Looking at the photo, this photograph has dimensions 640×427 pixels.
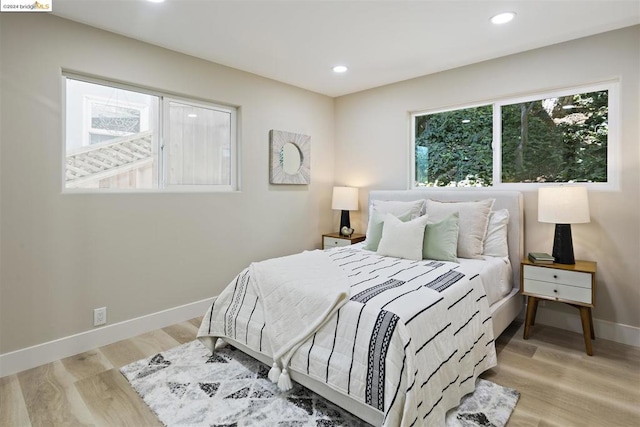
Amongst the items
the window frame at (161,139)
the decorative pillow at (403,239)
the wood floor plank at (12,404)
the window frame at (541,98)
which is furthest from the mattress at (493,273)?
the wood floor plank at (12,404)

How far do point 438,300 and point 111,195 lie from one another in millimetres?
2546

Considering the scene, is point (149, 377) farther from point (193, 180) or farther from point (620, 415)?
point (620, 415)

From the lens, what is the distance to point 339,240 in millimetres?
4129

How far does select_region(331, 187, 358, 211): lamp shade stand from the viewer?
4.27 metres

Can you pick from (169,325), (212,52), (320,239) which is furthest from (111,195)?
(320,239)

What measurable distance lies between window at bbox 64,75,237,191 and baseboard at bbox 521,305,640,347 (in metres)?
3.25

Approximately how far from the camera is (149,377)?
7.27 ft

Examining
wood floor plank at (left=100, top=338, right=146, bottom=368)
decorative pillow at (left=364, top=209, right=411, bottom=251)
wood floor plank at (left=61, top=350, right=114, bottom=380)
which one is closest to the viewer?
wood floor plank at (left=61, top=350, right=114, bottom=380)

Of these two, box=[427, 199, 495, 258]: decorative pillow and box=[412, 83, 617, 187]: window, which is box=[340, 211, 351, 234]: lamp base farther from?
box=[427, 199, 495, 258]: decorative pillow

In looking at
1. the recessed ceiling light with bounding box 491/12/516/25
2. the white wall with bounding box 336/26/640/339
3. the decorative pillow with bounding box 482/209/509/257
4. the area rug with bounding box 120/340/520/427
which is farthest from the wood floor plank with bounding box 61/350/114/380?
the recessed ceiling light with bounding box 491/12/516/25

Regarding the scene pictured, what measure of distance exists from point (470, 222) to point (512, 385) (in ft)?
4.31

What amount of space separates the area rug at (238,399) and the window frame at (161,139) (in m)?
1.40

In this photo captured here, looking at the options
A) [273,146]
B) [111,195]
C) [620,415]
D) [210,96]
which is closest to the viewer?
[620,415]

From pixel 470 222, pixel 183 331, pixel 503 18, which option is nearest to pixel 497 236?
pixel 470 222
